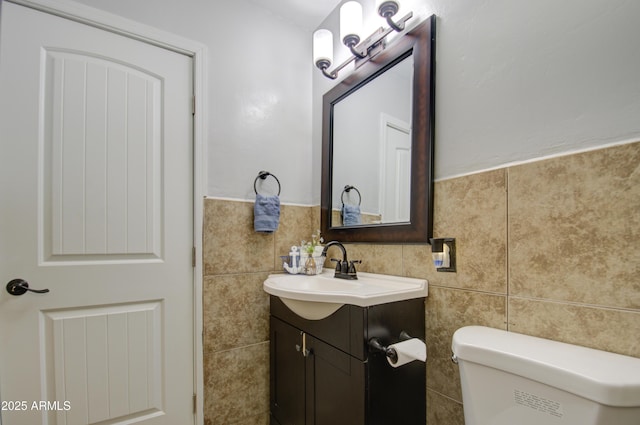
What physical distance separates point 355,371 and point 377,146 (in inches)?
39.5

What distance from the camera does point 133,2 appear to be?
4.41 ft

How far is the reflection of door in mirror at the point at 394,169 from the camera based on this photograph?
4.06ft

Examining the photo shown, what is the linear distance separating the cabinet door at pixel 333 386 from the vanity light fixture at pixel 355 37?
4.47 feet

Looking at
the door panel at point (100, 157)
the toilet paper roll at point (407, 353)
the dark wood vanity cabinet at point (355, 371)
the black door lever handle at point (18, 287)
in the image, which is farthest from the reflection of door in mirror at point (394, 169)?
the black door lever handle at point (18, 287)

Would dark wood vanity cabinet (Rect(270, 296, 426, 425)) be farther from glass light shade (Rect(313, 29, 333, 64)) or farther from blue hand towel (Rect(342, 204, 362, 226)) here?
glass light shade (Rect(313, 29, 333, 64))

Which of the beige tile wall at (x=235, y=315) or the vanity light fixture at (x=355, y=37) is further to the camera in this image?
the beige tile wall at (x=235, y=315)

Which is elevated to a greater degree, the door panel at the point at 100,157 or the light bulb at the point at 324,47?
the light bulb at the point at 324,47

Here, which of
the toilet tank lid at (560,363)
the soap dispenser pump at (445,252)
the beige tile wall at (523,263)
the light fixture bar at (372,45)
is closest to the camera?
the toilet tank lid at (560,363)

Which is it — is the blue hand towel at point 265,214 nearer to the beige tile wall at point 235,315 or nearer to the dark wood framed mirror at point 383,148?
the beige tile wall at point 235,315

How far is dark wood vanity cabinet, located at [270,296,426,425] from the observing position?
3.04ft

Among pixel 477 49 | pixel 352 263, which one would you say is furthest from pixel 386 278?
pixel 477 49

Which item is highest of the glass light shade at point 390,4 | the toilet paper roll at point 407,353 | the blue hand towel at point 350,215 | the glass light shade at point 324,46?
the glass light shade at point 324,46

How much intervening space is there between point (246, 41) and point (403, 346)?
1739mm

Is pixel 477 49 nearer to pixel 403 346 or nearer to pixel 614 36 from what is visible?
pixel 614 36
